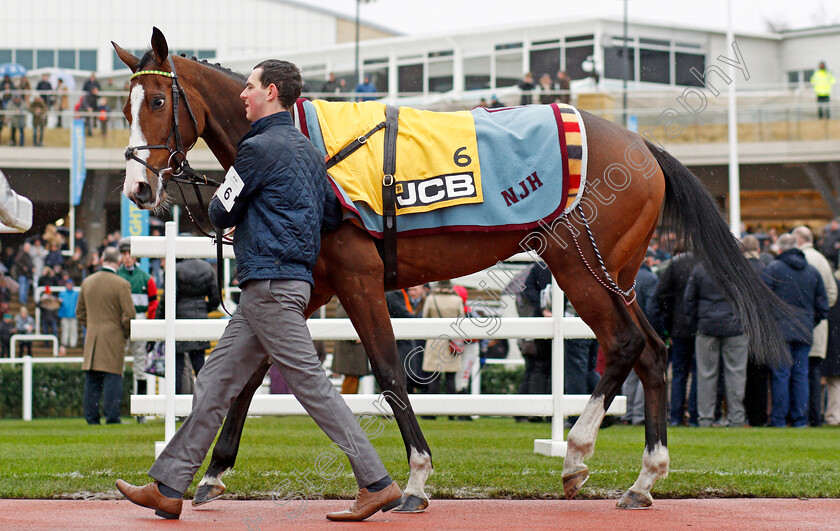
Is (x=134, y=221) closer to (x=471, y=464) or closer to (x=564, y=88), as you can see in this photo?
(x=564, y=88)

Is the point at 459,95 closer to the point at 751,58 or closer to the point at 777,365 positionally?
the point at 751,58

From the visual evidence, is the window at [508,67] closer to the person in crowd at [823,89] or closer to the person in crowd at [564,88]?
the person in crowd at [564,88]

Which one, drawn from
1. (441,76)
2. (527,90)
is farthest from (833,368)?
(441,76)

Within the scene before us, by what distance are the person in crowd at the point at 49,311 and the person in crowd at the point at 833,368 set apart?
12.4m

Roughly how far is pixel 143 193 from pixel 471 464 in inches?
109

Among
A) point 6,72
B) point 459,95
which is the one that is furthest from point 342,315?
point 6,72

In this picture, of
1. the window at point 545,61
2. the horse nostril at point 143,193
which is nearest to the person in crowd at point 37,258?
the window at point 545,61

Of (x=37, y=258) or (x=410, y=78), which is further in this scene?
(x=410, y=78)

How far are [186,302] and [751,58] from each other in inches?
1099

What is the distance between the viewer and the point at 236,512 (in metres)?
4.69

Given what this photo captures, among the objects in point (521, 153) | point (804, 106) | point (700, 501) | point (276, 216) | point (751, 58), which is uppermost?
point (751, 58)

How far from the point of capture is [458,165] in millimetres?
5090

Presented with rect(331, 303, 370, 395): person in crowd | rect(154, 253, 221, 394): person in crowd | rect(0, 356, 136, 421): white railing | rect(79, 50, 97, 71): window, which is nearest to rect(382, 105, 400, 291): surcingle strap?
rect(154, 253, 221, 394): person in crowd

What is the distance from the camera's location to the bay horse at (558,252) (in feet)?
15.7
